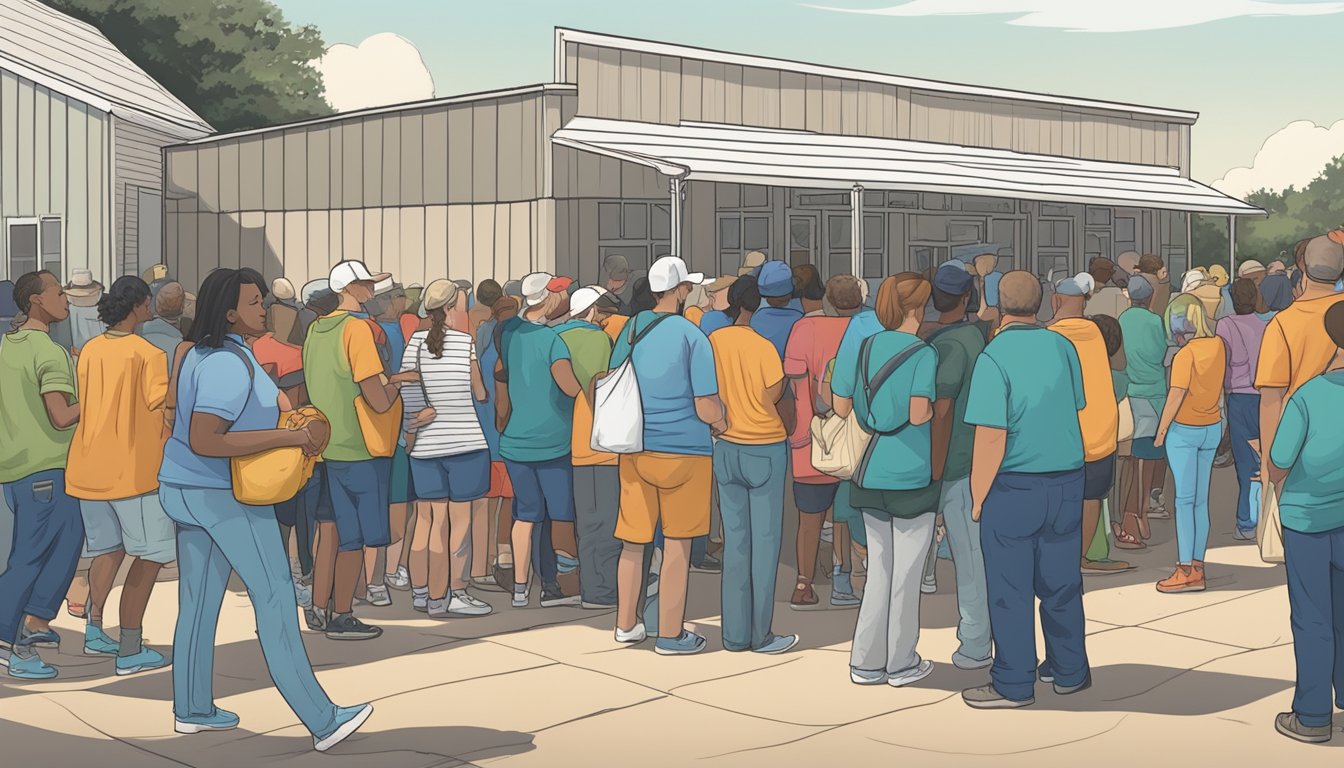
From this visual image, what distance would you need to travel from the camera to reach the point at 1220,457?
52.5 ft

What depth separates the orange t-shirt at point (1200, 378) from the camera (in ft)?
29.5

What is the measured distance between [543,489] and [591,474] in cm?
31

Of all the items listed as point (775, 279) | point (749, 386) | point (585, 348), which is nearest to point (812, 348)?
point (775, 279)

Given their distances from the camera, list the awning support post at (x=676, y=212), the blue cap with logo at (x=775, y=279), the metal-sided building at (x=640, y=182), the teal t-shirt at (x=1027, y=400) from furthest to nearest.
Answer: the metal-sided building at (x=640, y=182) < the awning support post at (x=676, y=212) < the blue cap with logo at (x=775, y=279) < the teal t-shirt at (x=1027, y=400)

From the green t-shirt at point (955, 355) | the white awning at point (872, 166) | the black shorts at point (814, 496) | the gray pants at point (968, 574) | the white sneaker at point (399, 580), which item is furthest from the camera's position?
the white awning at point (872, 166)

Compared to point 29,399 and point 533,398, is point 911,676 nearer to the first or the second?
point 533,398

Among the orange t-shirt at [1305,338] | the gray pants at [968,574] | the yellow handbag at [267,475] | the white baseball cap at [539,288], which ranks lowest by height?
the gray pants at [968,574]

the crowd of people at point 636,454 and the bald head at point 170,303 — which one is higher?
the bald head at point 170,303

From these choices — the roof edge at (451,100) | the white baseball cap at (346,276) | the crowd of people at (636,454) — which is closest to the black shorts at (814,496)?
the crowd of people at (636,454)

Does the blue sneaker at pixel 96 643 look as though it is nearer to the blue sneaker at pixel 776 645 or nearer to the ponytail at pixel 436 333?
the ponytail at pixel 436 333

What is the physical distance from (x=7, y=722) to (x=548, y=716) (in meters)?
2.33

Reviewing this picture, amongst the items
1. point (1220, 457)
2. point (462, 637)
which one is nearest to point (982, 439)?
point (462, 637)

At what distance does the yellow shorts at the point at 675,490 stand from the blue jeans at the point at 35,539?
2846 mm

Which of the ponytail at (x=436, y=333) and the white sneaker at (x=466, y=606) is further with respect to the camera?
the white sneaker at (x=466, y=606)
